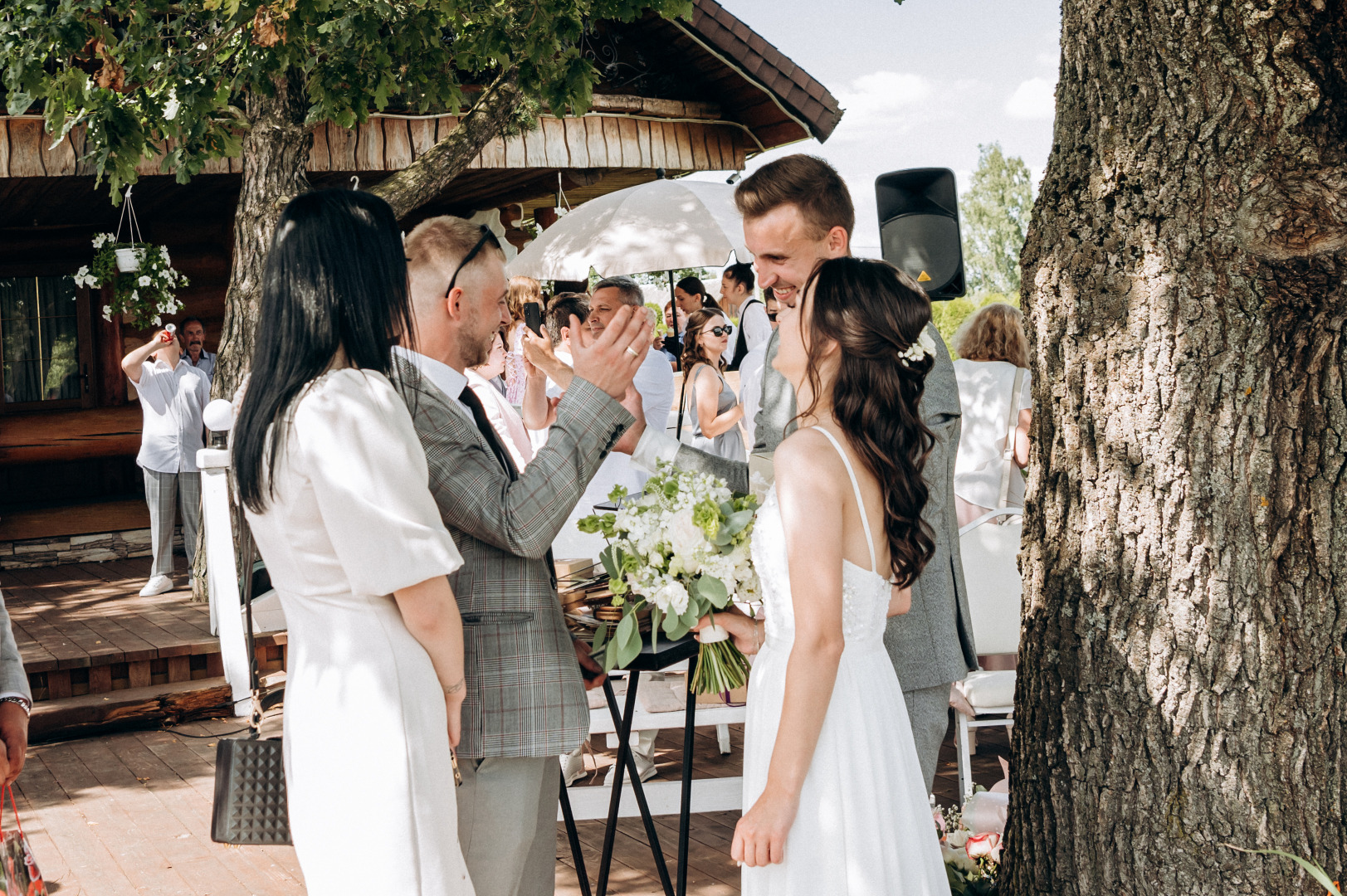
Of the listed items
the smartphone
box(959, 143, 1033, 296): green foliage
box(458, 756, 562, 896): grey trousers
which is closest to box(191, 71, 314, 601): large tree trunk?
the smartphone

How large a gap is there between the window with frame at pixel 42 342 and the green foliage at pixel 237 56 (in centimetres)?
500

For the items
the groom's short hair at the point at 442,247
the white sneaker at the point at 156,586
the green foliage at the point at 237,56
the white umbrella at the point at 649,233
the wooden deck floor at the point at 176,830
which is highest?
the green foliage at the point at 237,56

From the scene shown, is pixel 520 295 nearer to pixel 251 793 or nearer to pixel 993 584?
pixel 993 584

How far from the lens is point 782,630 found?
2.12 metres

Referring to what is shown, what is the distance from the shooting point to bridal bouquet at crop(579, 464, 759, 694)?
2275 mm

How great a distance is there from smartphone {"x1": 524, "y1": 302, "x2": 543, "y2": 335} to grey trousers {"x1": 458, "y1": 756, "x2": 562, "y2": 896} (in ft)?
13.4

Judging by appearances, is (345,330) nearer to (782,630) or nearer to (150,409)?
(782,630)

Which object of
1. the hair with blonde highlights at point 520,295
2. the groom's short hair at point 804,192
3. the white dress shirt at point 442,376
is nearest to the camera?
the white dress shirt at point 442,376

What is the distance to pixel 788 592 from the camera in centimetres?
208

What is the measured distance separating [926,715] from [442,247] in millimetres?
1426

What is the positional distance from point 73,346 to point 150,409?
319cm

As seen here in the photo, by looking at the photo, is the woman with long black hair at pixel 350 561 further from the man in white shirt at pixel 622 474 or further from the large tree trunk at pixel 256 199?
A: the large tree trunk at pixel 256 199

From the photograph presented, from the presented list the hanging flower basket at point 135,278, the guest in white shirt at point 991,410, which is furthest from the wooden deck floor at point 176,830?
the hanging flower basket at point 135,278

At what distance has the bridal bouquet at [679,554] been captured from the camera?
7.47 ft
